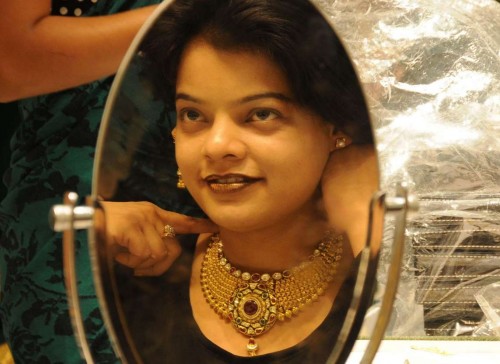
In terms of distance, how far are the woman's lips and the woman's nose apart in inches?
0.8

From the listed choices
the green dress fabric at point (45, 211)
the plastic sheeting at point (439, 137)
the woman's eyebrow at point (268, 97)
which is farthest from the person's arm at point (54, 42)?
the plastic sheeting at point (439, 137)

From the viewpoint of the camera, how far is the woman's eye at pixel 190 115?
0.53 meters

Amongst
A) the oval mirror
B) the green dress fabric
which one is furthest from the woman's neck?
the green dress fabric

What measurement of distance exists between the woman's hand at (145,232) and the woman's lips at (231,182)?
0.05 metres

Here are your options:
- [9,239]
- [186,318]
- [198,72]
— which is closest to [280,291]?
[186,318]

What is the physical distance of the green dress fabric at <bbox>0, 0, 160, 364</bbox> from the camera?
26.8 inches

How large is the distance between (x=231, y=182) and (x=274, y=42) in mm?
122

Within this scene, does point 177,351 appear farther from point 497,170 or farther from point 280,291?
point 497,170

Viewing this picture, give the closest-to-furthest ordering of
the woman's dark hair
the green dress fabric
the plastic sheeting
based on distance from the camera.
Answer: the woman's dark hair → the green dress fabric → the plastic sheeting

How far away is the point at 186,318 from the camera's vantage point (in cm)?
59

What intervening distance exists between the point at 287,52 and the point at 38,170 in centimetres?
33

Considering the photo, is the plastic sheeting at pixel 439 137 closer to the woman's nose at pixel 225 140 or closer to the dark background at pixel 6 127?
the woman's nose at pixel 225 140

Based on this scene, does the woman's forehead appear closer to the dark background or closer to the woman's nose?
the woman's nose

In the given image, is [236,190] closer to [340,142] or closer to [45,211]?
[340,142]
